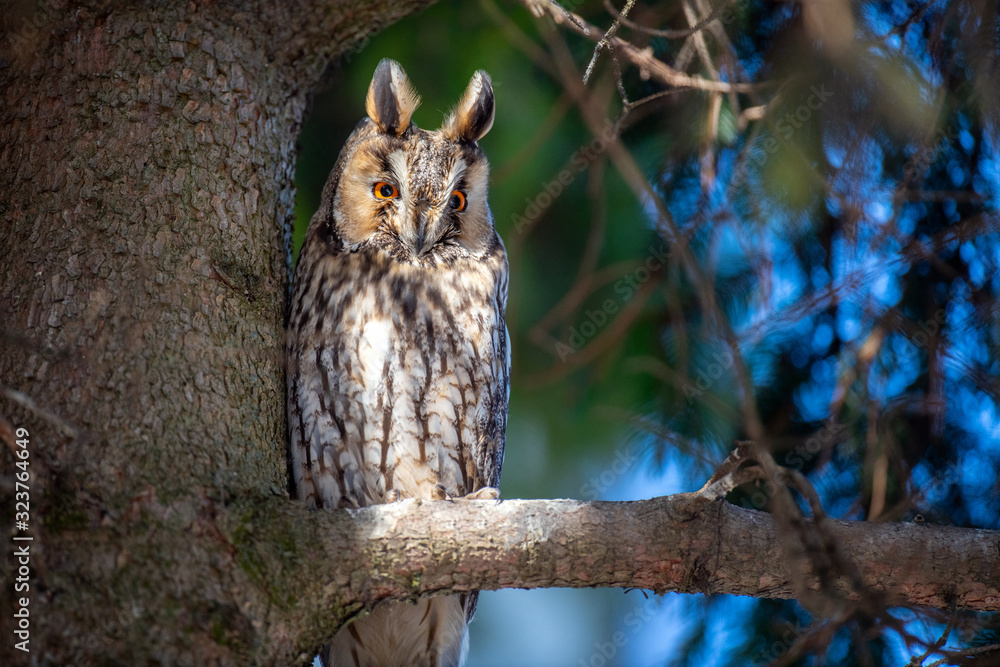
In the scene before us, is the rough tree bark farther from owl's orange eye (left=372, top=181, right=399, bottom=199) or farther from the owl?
owl's orange eye (left=372, top=181, right=399, bottom=199)

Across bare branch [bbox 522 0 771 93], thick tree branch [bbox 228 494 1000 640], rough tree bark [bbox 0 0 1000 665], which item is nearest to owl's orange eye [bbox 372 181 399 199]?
rough tree bark [bbox 0 0 1000 665]

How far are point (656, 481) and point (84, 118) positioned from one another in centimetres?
182

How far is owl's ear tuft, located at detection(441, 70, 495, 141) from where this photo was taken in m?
2.11

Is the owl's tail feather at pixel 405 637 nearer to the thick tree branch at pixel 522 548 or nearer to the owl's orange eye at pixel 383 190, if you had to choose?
the thick tree branch at pixel 522 548

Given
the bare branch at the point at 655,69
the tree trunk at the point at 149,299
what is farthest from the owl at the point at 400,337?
the bare branch at the point at 655,69

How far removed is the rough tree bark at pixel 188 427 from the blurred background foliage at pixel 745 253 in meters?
0.47

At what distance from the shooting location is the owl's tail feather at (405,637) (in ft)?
7.02

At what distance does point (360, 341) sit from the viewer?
1979 millimetres

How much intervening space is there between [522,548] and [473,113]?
1207 millimetres

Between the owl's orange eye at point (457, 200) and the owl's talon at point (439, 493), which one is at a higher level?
the owl's orange eye at point (457, 200)

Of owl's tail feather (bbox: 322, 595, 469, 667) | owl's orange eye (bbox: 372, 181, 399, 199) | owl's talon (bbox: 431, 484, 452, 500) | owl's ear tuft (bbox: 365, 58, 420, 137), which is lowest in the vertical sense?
owl's tail feather (bbox: 322, 595, 469, 667)

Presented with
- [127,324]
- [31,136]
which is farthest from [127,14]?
[127,324]

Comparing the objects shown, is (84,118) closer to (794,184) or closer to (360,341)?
(360,341)

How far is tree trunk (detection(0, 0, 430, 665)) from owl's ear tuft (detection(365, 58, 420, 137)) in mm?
112
